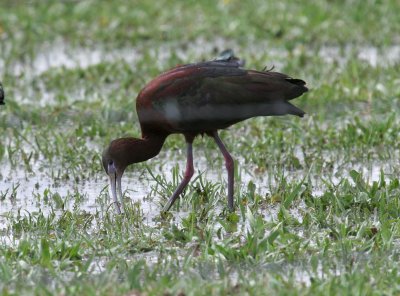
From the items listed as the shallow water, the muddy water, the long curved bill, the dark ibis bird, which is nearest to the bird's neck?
the dark ibis bird

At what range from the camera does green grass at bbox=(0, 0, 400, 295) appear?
5379 millimetres

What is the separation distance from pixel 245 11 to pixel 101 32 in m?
1.81

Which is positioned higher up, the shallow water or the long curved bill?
the shallow water

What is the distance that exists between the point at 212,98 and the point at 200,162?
167 cm

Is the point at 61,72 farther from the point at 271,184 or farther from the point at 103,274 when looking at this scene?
the point at 103,274

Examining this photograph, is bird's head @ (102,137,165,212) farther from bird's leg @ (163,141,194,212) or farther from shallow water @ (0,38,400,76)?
shallow water @ (0,38,400,76)

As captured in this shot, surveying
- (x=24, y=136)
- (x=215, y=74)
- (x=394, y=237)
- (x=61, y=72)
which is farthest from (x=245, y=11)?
(x=394, y=237)

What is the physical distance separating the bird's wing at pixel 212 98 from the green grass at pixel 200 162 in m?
0.47

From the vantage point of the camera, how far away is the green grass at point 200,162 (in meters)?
5.38

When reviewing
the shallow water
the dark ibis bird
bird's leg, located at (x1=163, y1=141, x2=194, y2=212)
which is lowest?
bird's leg, located at (x1=163, y1=141, x2=194, y2=212)

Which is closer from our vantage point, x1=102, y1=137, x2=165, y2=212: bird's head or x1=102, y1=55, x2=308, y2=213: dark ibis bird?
x1=102, y1=55, x2=308, y2=213: dark ibis bird

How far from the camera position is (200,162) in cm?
829

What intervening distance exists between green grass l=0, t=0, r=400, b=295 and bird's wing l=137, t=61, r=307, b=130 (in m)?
0.47

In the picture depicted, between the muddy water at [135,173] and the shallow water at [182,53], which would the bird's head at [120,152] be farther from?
the shallow water at [182,53]
